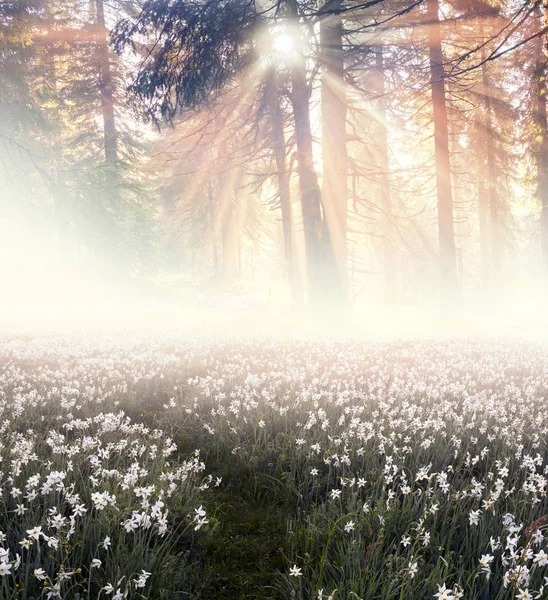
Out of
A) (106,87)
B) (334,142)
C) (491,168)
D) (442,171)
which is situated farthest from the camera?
(106,87)

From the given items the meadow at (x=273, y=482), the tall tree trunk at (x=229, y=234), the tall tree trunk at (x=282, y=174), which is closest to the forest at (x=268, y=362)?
the meadow at (x=273, y=482)

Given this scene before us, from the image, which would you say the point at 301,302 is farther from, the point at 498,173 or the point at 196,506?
the point at 196,506

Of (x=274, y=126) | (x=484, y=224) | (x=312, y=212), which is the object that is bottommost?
(x=312, y=212)

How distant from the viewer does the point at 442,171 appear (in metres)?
14.8

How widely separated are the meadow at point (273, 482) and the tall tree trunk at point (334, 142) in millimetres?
7911

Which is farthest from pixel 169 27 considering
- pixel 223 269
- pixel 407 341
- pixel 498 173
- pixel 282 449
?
pixel 223 269

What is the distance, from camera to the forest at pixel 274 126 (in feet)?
36.3

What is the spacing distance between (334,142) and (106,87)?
17.6 m

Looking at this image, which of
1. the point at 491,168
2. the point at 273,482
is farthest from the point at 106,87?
the point at 273,482

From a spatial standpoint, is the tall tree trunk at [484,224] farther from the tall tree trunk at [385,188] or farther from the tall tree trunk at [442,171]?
the tall tree trunk at [442,171]

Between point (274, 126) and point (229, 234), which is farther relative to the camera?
point (229, 234)

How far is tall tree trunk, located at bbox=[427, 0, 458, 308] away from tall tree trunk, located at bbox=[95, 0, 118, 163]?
18006 millimetres

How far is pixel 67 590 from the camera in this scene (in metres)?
1.79

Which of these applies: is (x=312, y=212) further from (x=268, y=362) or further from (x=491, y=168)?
(x=491, y=168)
